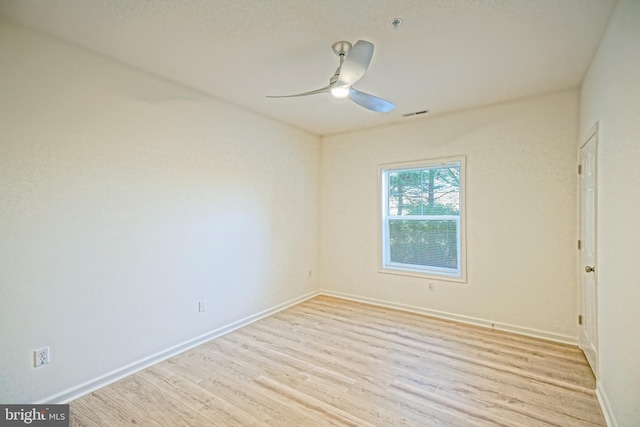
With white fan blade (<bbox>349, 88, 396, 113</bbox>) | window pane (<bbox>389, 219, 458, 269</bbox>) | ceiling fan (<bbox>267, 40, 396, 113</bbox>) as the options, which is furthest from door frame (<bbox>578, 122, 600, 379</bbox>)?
ceiling fan (<bbox>267, 40, 396, 113</bbox>)

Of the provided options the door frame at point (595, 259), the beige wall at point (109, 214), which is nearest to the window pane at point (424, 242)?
the door frame at point (595, 259)

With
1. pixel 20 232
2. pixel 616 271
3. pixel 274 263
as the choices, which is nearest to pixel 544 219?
pixel 616 271

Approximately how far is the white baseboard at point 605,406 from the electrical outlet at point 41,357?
3624mm

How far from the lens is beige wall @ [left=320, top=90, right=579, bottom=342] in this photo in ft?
10.2

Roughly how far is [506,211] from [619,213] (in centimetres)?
166

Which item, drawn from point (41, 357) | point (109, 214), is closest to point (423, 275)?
point (109, 214)

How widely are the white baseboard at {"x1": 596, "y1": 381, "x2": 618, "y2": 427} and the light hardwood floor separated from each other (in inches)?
1.8

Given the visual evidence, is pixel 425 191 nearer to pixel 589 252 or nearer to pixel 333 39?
pixel 589 252

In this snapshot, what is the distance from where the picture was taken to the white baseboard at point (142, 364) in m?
2.19

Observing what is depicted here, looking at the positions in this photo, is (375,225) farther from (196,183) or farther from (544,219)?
(196,183)

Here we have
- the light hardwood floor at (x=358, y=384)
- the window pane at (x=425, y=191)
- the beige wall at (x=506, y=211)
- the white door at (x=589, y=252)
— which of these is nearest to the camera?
the light hardwood floor at (x=358, y=384)

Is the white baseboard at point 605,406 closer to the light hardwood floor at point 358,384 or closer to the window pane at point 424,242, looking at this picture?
the light hardwood floor at point 358,384

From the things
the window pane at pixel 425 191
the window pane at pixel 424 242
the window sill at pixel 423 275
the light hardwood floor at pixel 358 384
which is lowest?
the light hardwood floor at pixel 358 384

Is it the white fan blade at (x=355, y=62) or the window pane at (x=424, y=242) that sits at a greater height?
the white fan blade at (x=355, y=62)
